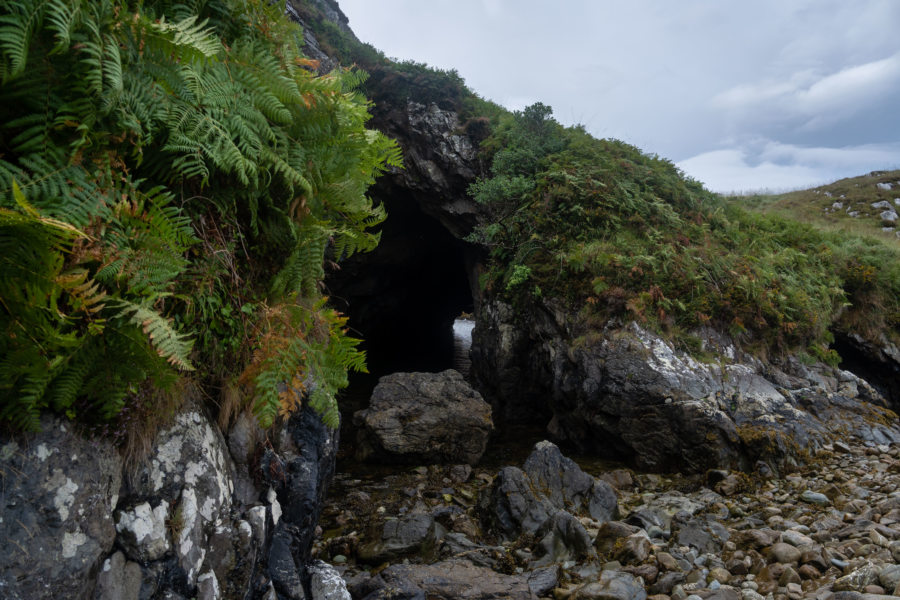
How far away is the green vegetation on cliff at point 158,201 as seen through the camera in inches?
74.8

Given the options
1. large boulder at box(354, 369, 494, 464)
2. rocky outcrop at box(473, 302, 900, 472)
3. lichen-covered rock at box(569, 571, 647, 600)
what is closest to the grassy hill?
rocky outcrop at box(473, 302, 900, 472)

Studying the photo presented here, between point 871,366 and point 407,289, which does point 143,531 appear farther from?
point 407,289

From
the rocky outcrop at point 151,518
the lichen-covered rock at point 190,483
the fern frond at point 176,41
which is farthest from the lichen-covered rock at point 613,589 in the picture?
the fern frond at point 176,41

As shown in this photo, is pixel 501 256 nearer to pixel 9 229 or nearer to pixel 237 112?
pixel 237 112

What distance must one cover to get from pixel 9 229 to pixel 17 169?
1.24ft

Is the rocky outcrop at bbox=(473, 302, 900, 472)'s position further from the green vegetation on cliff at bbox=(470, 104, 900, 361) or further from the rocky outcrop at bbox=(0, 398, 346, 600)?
the rocky outcrop at bbox=(0, 398, 346, 600)

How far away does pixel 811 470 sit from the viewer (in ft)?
25.0

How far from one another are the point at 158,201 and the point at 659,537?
660 centimetres

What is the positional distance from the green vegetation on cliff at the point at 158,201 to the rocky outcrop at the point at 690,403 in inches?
278

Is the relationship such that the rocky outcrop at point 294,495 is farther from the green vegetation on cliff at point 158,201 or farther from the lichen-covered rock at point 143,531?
the lichen-covered rock at point 143,531

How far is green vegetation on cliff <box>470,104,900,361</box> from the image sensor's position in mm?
10406

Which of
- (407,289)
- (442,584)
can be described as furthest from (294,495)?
(407,289)

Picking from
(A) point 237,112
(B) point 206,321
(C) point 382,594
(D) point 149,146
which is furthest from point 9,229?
(C) point 382,594

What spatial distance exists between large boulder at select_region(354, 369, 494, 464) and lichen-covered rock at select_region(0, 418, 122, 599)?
698 cm
